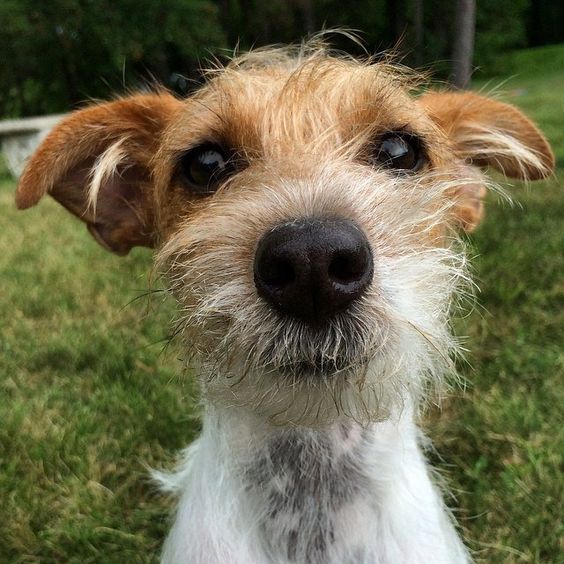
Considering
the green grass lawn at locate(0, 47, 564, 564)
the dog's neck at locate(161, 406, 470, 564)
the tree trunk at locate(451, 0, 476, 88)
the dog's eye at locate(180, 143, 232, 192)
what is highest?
the dog's eye at locate(180, 143, 232, 192)

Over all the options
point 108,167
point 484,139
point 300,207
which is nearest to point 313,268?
point 300,207

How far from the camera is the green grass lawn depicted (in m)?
2.93

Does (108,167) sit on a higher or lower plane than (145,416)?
higher

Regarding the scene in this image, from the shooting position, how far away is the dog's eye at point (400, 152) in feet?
8.05

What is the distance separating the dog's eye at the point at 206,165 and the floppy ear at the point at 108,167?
423mm

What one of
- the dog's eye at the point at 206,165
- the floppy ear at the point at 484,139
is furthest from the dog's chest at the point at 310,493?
the floppy ear at the point at 484,139

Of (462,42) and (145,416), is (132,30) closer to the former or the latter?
(462,42)

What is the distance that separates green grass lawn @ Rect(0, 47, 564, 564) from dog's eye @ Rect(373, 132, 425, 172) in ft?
3.55

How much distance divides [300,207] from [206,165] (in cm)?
87

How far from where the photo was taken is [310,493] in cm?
219

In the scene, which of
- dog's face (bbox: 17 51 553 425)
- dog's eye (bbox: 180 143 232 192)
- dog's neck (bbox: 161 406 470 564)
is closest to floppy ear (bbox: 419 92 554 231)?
dog's face (bbox: 17 51 553 425)

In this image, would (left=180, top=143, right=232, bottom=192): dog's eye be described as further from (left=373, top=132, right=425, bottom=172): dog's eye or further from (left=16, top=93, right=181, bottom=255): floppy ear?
(left=373, top=132, right=425, bottom=172): dog's eye

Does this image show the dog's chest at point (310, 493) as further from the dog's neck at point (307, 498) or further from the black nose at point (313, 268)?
the black nose at point (313, 268)

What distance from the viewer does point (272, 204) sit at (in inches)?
70.4
